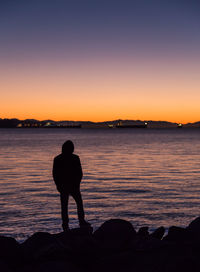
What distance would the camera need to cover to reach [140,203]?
493 inches

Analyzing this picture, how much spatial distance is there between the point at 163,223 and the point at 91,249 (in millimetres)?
4404

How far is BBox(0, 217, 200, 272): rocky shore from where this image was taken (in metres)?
4.93

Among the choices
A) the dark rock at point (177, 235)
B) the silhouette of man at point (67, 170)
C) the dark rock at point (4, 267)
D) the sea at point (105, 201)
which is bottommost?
the sea at point (105, 201)

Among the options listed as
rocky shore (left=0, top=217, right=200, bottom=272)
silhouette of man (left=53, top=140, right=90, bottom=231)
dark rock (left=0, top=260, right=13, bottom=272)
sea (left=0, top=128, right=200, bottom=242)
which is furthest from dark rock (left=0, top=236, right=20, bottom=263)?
sea (left=0, top=128, right=200, bottom=242)

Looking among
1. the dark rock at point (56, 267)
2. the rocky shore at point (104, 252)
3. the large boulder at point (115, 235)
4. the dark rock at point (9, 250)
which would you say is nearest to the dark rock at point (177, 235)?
the rocky shore at point (104, 252)

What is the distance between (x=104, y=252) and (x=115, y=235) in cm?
38

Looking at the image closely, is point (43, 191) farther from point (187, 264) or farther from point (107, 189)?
point (187, 264)

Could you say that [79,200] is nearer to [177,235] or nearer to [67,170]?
[67,170]

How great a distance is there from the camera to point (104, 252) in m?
5.86

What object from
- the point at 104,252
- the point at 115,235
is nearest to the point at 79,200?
the point at 115,235

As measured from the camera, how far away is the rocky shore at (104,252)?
493cm

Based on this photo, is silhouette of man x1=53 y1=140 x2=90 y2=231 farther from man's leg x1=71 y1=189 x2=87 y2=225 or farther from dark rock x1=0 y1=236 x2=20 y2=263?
dark rock x1=0 y1=236 x2=20 y2=263

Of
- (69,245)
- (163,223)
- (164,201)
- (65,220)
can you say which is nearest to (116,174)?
(164,201)

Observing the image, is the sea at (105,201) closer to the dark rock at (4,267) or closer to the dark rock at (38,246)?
the dark rock at (38,246)
